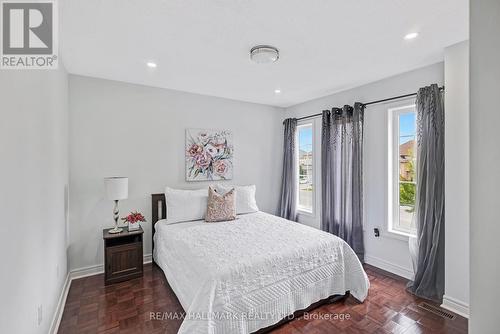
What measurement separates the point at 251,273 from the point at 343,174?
220 centimetres

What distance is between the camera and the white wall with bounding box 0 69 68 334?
3.69ft

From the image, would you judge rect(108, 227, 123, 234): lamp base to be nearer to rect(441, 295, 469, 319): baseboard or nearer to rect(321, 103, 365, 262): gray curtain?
rect(321, 103, 365, 262): gray curtain

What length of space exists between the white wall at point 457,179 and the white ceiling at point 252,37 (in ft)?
0.85

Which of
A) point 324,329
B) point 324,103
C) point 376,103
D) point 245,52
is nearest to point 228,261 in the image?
point 324,329

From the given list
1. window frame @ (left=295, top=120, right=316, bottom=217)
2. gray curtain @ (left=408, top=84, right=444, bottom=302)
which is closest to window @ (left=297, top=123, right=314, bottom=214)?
window frame @ (left=295, top=120, right=316, bottom=217)

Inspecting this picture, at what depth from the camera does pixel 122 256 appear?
2.83m

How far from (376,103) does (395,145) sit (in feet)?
2.02

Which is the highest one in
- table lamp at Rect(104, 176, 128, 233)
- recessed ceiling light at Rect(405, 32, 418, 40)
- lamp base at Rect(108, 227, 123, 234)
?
recessed ceiling light at Rect(405, 32, 418, 40)

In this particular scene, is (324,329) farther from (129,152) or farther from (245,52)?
(129,152)

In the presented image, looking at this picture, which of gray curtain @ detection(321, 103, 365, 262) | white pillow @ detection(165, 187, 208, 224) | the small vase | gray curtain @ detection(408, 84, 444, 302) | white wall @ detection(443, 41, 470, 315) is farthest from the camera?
gray curtain @ detection(321, 103, 365, 262)

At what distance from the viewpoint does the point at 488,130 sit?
26.0 inches

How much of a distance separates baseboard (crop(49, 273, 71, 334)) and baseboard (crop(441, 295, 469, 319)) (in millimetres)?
3520

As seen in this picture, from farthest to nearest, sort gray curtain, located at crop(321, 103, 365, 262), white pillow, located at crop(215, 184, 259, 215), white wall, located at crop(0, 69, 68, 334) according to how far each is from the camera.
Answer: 1. white pillow, located at crop(215, 184, 259, 215)
2. gray curtain, located at crop(321, 103, 365, 262)
3. white wall, located at crop(0, 69, 68, 334)

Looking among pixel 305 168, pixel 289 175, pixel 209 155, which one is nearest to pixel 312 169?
pixel 305 168
